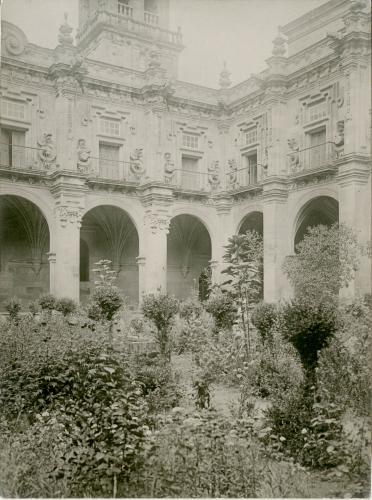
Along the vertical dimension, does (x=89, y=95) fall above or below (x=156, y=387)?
above

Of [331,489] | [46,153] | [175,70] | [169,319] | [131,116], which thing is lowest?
[331,489]

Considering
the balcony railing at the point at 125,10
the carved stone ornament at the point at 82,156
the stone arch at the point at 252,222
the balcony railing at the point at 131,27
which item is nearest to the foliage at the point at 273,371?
the carved stone ornament at the point at 82,156

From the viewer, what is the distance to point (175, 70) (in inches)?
897

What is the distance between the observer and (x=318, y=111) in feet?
53.5

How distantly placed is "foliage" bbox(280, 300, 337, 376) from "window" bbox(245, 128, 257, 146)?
47.3 feet

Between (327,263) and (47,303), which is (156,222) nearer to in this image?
(47,303)

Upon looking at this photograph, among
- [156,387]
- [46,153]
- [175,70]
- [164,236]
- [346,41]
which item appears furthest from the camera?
[175,70]

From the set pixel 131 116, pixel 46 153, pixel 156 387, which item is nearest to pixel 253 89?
pixel 131 116

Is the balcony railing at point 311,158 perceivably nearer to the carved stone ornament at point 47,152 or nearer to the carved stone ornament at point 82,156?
the carved stone ornament at point 82,156

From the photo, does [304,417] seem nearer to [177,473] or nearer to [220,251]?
[177,473]

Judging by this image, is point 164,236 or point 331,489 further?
point 164,236

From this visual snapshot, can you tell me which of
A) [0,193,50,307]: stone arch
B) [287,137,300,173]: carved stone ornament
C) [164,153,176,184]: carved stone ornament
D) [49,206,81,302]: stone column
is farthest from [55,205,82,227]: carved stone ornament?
[287,137,300,173]: carved stone ornament

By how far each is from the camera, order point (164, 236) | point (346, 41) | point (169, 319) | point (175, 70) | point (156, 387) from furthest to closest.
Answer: point (175, 70), point (164, 236), point (346, 41), point (169, 319), point (156, 387)

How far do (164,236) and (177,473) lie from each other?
48.9 ft
